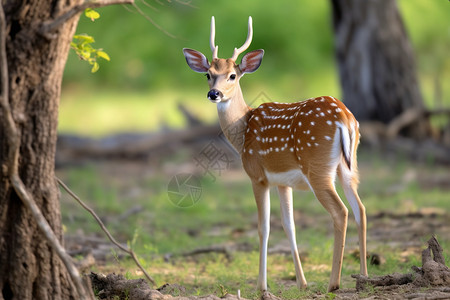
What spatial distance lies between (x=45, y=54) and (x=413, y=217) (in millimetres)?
5389

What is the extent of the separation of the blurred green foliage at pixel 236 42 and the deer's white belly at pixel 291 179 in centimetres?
1584

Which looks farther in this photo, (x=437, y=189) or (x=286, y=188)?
(x=437, y=189)

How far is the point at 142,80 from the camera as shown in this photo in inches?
1057

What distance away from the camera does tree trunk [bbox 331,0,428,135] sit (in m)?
13.7

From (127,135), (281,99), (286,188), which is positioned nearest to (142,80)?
(281,99)

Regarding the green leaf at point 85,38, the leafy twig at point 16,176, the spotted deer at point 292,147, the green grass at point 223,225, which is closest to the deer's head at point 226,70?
the spotted deer at point 292,147

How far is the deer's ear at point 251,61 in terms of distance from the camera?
616 centimetres

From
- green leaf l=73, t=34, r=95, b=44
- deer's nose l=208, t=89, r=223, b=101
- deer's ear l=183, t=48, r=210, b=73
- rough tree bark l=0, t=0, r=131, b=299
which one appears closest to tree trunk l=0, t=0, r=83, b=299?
rough tree bark l=0, t=0, r=131, b=299

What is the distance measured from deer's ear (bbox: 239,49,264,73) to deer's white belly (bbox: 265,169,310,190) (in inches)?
37.1

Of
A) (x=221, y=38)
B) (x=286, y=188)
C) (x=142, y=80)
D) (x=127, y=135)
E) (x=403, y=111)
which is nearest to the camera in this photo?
(x=286, y=188)

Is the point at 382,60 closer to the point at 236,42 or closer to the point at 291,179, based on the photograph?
the point at 236,42

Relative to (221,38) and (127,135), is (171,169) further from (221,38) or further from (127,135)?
(221,38)

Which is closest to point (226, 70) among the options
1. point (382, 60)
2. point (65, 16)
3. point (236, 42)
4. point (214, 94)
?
point (214, 94)

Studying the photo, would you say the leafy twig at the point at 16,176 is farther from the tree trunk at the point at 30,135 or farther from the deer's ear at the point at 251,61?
the deer's ear at the point at 251,61
